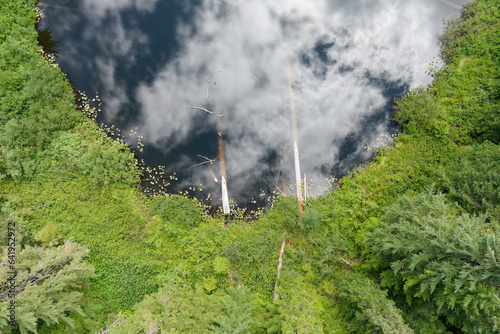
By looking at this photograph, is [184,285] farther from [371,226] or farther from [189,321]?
[371,226]

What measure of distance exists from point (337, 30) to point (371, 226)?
31.8 feet

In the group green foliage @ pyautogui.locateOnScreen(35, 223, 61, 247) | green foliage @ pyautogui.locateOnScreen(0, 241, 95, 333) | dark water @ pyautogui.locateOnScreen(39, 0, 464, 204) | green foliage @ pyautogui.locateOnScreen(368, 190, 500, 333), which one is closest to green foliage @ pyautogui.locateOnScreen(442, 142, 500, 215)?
green foliage @ pyautogui.locateOnScreen(368, 190, 500, 333)

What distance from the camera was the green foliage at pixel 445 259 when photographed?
721 centimetres

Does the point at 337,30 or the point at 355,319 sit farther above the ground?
the point at 337,30

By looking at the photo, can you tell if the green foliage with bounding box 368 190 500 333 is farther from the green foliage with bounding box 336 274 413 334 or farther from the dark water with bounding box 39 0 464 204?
the dark water with bounding box 39 0 464 204

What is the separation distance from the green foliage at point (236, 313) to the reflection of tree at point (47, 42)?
45.3 ft

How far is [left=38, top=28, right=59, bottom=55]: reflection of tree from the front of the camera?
12688 mm

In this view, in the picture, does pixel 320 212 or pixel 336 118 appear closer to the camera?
pixel 320 212

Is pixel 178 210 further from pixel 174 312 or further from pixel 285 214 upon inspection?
pixel 285 214

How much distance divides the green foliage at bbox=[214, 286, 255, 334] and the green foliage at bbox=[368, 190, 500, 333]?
5.09 metres

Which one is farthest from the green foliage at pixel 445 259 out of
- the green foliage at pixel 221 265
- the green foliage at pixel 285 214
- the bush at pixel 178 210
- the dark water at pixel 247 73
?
the bush at pixel 178 210

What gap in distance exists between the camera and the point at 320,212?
11734mm

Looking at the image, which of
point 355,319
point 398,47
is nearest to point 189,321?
point 355,319

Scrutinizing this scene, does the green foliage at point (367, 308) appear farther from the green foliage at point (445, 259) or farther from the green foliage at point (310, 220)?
the green foliage at point (310, 220)
